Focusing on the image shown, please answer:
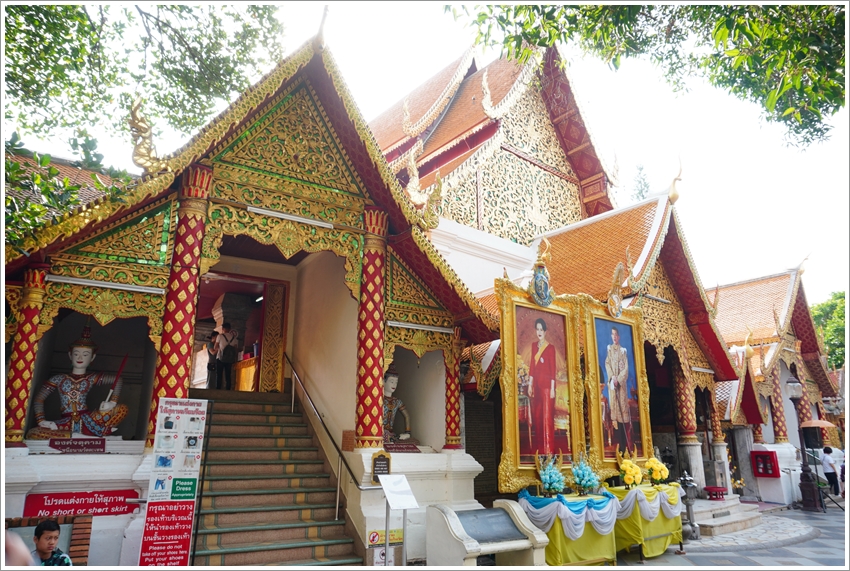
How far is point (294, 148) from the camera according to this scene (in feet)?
19.6

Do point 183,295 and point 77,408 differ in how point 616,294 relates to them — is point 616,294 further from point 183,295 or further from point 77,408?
point 77,408

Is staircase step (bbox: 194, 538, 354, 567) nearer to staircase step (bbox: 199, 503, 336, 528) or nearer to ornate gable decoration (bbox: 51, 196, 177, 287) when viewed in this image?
staircase step (bbox: 199, 503, 336, 528)


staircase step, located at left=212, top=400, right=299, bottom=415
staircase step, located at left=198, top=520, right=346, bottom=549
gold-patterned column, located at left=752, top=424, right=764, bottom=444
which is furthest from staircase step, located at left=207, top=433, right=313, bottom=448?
gold-patterned column, located at left=752, top=424, right=764, bottom=444

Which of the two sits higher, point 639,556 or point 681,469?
point 681,469

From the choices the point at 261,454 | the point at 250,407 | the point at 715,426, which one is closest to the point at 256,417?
the point at 250,407

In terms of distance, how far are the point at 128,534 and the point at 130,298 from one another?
190cm

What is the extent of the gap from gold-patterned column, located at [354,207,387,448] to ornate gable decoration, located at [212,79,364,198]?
51cm

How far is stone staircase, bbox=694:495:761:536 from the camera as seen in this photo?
27.9ft

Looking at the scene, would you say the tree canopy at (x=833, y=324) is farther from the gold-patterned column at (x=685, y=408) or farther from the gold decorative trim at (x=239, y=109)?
the gold decorative trim at (x=239, y=109)

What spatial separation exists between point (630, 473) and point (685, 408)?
340 centimetres

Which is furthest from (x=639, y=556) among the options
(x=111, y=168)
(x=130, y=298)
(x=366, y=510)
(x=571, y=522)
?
(x=111, y=168)

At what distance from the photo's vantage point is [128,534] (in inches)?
180

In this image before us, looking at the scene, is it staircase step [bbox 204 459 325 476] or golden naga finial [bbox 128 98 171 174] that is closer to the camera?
golden naga finial [bbox 128 98 171 174]

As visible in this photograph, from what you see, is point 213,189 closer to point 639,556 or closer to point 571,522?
point 571,522
